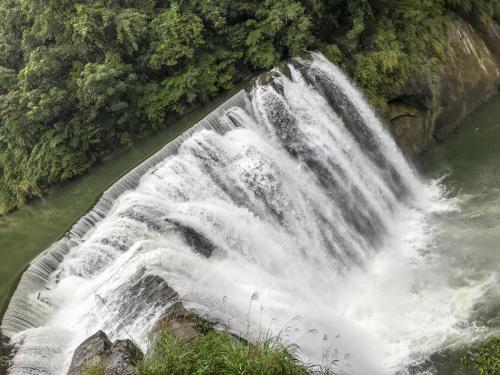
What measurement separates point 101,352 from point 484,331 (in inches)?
262

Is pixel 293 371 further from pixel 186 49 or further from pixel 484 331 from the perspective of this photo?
pixel 186 49

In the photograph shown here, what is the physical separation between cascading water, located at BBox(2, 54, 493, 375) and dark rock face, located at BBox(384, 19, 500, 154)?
4.48 ft

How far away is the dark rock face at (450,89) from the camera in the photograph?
13492 millimetres

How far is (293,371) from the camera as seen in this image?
5191 mm

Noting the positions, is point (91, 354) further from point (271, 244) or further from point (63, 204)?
point (63, 204)

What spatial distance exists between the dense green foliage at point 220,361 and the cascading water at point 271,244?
55.9 inches

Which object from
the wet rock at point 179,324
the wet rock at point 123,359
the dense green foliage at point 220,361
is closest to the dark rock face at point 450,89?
the wet rock at point 179,324

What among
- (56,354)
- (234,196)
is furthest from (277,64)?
(56,354)

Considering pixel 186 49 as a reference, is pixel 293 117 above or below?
below

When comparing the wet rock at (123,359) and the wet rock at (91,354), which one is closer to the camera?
the wet rock at (123,359)

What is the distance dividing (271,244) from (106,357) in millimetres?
4602

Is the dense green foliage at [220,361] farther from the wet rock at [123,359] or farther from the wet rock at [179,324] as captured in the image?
the wet rock at [179,324]

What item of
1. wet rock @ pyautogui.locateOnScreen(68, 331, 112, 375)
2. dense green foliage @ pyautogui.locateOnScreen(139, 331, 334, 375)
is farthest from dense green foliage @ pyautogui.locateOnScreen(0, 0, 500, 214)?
dense green foliage @ pyautogui.locateOnScreen(139, 331, 334, 375)

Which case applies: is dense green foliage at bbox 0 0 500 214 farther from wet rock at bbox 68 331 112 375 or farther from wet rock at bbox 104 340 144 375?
wet rock at bbox 104 340 144 375
